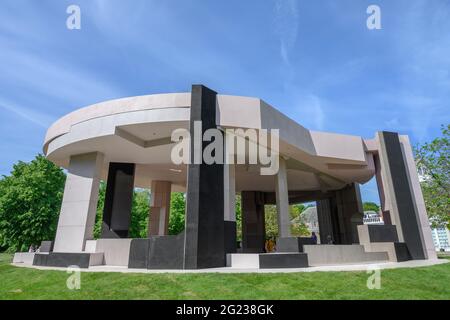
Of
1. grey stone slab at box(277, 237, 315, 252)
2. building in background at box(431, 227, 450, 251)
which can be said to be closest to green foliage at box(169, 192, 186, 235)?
grey stone slab at box(277, 237, 315, 252)

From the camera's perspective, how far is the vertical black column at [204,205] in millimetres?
11727

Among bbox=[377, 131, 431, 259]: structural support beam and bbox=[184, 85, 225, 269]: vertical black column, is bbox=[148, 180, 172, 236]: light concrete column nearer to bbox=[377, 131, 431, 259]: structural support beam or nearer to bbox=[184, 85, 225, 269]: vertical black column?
bbox=[184, 85, 225, 269]: vertical black column

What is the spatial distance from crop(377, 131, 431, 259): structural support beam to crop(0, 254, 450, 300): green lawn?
805 cm

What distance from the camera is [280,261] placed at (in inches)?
473

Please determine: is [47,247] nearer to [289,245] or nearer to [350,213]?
[289,245]

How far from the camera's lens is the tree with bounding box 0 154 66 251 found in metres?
26.4

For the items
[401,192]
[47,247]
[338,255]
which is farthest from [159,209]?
[401,192]

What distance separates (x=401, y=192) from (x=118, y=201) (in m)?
20.2

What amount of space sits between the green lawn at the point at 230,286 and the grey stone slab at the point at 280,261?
2.18 m

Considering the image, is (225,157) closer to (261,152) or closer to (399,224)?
(261,152)

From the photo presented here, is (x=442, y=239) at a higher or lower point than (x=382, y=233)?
lower

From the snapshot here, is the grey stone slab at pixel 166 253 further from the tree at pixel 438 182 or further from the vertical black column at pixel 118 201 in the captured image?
the tree at pixel 438 182
